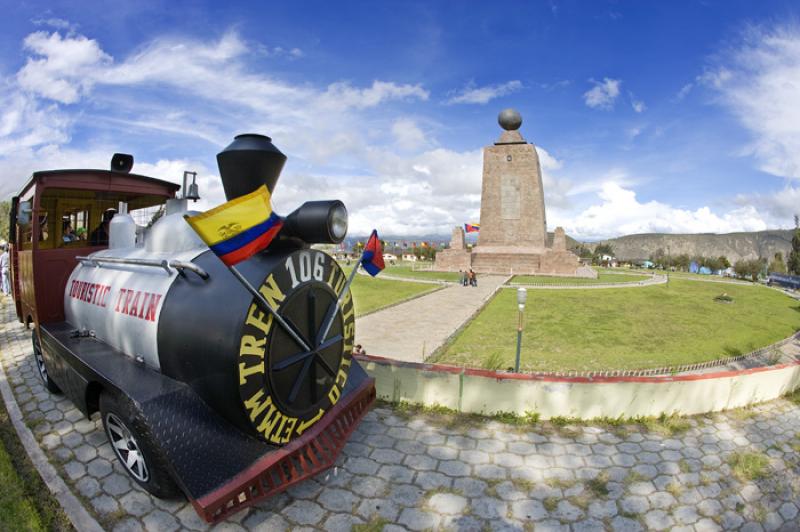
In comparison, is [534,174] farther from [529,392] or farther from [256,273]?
[256,273]

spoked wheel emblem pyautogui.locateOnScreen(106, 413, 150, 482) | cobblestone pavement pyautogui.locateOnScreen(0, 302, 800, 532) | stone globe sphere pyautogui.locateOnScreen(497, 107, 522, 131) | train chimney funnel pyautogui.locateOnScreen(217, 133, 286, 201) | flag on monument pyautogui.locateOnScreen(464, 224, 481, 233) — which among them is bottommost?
cobblestone pavement pyautogui.locateOnScreen(0, 302, 800, 532)

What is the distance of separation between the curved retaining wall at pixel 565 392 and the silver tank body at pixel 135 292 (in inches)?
128

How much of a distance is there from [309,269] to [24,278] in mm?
6297

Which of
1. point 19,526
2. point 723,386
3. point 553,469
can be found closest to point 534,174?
point 723,386

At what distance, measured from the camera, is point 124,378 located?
153 inches

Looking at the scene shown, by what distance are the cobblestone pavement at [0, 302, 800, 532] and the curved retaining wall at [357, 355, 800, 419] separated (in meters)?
0.23

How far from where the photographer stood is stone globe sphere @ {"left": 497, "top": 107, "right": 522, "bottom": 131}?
3775 cm

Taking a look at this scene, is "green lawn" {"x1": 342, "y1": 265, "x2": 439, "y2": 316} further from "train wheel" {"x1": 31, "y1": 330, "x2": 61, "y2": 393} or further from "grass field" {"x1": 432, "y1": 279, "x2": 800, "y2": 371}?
"train wheel" {"x1": 31, "y1": 330, "x2": 61, "y2": 393}

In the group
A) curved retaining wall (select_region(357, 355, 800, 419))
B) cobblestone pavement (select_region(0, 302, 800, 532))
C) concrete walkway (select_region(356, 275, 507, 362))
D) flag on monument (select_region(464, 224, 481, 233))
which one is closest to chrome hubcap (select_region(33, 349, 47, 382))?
cobblestone pavement (select_region(0, 302, 800, 532))

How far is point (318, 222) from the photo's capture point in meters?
3.68

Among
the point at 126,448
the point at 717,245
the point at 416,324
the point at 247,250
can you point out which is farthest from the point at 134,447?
the point at 717,245

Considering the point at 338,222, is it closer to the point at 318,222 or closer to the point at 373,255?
the point at 318,222

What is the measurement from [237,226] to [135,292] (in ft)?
7.22

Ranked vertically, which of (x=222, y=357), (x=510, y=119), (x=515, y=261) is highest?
(x=510, y=119)
